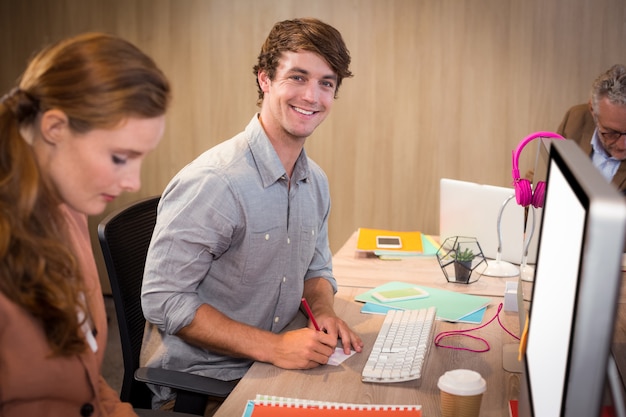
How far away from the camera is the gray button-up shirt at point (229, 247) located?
5.47 ft

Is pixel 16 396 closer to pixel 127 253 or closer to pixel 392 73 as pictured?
pixel 127 253

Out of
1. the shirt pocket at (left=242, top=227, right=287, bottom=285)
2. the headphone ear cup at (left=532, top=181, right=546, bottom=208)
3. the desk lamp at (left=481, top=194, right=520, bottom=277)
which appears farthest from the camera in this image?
the desk lamp at (left=481, top=194, right=520, bottom=277)

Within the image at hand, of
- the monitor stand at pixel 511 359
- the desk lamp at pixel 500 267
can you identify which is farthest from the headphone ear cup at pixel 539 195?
the desk lamp at pixel 500 267

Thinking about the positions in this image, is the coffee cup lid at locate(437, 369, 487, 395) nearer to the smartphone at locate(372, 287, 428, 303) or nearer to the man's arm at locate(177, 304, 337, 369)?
the man's arm at locate(177, 304, 337, 369)

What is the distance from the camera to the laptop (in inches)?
99.8

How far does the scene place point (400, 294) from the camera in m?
2.16

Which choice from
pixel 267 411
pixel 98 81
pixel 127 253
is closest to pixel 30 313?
pixel 98 81

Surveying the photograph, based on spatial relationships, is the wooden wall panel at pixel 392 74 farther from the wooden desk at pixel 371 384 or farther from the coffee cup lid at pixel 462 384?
the coffee cup lid at pixel 462 384

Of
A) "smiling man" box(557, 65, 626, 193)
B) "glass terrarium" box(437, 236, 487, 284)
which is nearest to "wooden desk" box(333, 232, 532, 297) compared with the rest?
"glass terrarium" box(437, 236, 487, 284)

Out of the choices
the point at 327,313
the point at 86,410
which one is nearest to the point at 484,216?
the point at 327,313

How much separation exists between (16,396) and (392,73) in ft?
10.7

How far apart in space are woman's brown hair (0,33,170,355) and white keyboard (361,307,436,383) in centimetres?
73

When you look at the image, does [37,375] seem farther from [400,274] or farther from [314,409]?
[400,274]

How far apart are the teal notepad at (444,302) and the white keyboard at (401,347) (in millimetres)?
99
